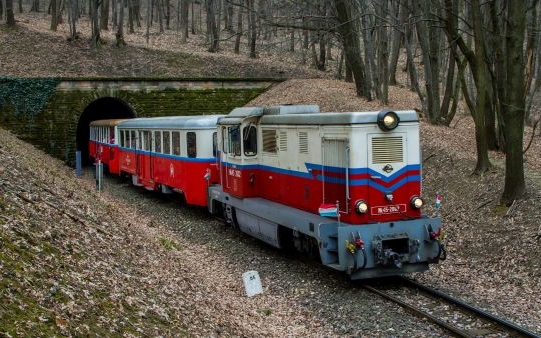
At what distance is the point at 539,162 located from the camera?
2102 centimetres

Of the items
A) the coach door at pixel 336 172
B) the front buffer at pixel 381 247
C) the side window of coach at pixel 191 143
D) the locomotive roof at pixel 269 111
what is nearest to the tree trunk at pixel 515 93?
the front buffer at pixel 381 247

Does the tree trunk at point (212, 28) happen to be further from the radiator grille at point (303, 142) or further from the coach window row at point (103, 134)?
the radiator grille at point (303, 142)

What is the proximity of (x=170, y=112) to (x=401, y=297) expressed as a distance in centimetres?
2552

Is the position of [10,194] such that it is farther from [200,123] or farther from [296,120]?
[200,123]

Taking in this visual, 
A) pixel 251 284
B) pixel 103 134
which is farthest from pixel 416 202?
pixel 103 134

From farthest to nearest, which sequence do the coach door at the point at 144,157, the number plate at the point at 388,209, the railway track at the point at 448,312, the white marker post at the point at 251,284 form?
the coach door at the point at 144,157, the number plate at the point at 388,209, the white marker post at the point at 251,284, the railway track at the point at 448,312

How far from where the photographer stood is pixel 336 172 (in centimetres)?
1203

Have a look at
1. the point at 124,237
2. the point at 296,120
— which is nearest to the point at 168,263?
the point at 124,237

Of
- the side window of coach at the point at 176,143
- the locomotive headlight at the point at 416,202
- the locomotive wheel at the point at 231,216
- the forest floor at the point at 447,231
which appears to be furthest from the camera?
the side window of coach at the point at 176,143

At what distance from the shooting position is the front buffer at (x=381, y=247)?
11102mm

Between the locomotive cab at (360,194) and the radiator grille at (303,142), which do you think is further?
the radiator grille at (303,142)

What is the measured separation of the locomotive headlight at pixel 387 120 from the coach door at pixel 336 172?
697mm

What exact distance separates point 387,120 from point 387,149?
54cm

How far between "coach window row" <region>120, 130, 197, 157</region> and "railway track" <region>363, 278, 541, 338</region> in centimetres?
908
